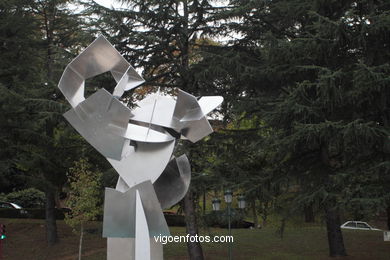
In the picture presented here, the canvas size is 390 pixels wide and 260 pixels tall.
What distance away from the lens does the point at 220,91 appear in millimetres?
16156

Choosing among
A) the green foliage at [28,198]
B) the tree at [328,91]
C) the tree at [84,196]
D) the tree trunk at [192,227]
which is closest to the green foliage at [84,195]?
the tree at [84,196]

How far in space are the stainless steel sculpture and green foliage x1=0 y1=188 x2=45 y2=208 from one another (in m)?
27.1

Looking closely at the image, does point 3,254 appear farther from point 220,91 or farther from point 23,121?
point 220,91

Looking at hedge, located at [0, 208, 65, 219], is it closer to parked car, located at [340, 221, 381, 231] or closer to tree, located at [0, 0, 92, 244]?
tree, located at [0, 0, 92, 244]

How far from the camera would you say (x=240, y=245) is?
19.8 metres

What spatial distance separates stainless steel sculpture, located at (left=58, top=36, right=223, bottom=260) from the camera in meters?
8.52

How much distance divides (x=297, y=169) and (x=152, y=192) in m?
6.45

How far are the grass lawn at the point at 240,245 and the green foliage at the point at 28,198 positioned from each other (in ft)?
32.4

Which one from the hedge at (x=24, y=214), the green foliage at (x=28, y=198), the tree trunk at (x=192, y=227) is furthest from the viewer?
the green foliage at (x=28, y=198)

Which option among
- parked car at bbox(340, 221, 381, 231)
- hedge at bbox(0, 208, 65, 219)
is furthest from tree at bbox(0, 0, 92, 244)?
parked car at bbox(340, 221, 381, 231)

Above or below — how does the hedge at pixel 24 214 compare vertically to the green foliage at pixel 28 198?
below

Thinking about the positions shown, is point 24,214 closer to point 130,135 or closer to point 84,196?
point 84,196

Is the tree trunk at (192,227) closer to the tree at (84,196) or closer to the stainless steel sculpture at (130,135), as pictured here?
the tree at (84,196)

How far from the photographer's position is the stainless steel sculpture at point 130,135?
8.52 metres
